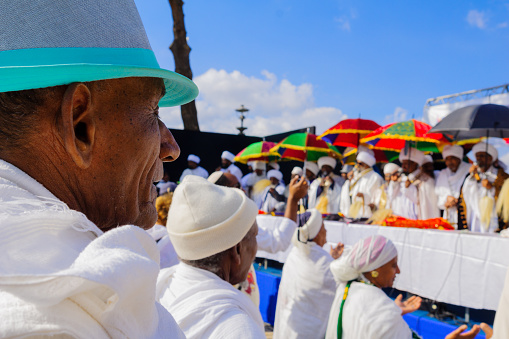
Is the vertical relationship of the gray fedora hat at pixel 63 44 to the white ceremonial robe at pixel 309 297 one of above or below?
above

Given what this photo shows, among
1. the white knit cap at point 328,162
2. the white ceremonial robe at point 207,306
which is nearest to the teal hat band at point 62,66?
the white ceremonial robe at point 207,306

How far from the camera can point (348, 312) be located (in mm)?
3215

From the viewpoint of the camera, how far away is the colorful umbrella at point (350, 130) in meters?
9.89

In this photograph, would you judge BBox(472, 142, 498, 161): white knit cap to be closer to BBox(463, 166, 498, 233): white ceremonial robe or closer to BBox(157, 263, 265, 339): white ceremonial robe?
BBox(463, 166, 498, 233): white ceremonial robe

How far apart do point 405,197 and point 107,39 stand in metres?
8.78

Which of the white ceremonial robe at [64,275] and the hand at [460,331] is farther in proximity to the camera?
the hand at [460,331]

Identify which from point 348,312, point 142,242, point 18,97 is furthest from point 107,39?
point 348,312

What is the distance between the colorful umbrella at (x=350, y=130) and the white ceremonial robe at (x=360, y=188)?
1.01m

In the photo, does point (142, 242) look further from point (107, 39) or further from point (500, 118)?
point (500, 118)

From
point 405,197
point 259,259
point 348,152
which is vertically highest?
point 348,152

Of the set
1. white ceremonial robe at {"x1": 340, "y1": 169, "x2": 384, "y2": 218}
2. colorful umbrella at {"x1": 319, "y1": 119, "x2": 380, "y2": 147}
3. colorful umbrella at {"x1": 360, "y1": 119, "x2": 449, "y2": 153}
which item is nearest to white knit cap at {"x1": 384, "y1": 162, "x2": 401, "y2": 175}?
white ceremonial robe at {"x1": 340, "y1": 169, "x2": 384, "y2": 218}

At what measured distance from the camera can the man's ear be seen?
2.24 ft

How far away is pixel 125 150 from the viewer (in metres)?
0.78

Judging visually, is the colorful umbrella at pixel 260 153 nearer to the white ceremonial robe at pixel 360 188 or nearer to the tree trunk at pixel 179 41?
the tree trunk at pixel 179 41
